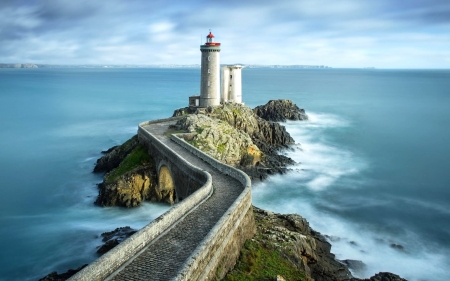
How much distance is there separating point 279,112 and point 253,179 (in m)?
30.1

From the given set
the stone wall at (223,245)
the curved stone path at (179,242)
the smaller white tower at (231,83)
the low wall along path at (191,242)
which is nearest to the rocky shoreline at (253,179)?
the stone wall at (223,245)

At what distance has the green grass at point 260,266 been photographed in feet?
42.6

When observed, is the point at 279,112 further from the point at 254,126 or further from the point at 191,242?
the point at 191,242

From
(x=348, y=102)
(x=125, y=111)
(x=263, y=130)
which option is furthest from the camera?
(x=348, y=102)

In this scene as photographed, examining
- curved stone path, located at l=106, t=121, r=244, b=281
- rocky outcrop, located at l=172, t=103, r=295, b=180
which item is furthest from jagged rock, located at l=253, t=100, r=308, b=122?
curved stone path, located at l=106, t=121, r=244, b=281

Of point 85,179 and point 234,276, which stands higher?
point 234,276

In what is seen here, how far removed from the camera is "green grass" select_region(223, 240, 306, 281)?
1298cm

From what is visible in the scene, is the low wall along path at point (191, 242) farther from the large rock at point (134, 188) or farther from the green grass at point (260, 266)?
the large rock at point (134, 188)

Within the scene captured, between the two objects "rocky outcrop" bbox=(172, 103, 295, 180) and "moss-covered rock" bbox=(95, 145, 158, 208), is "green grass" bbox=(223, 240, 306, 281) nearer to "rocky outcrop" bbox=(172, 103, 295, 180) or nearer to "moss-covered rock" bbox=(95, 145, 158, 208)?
"moss-covered rock" bbox=(95, 145, 158, 208)

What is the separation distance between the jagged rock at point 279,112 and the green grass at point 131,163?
30849mm

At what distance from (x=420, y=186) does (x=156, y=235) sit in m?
25.7

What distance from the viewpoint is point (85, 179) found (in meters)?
31.6

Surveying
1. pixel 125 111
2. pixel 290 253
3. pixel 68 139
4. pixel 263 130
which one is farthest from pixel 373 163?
pixel 125 111

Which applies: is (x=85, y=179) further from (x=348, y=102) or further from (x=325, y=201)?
(x=348, y=102)
